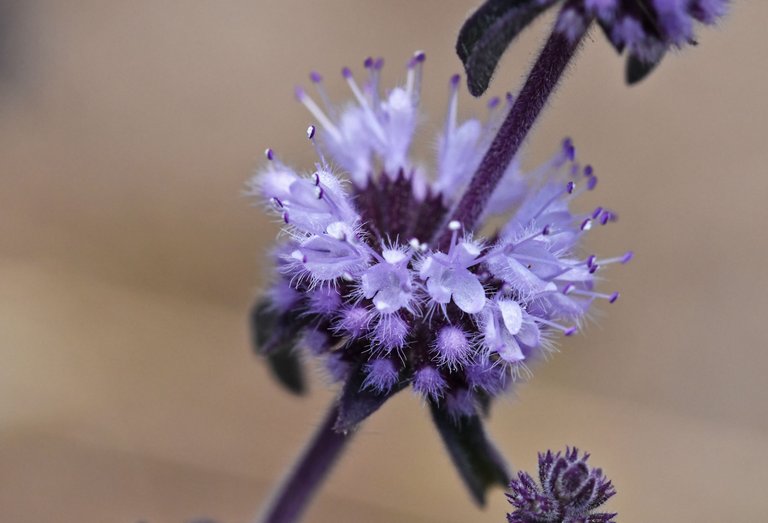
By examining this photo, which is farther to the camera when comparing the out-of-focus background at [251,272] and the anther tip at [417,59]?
the out-of-focus background at [251,272]

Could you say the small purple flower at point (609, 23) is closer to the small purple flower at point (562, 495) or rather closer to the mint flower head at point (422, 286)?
the mint flower head at point (422, 286)

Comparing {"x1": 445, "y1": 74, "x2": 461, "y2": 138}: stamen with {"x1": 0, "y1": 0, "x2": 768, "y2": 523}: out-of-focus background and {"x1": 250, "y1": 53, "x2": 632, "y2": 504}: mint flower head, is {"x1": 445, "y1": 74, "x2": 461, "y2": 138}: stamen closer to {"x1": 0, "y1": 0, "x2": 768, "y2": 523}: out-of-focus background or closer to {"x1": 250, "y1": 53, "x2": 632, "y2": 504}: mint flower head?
{"x1": 250, "y1": 53, "x2": 632, "y2": 504}: mint flower head

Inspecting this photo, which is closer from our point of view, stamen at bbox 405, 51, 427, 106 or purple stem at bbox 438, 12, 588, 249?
purple stem at bbox 438, 12, 588, 249

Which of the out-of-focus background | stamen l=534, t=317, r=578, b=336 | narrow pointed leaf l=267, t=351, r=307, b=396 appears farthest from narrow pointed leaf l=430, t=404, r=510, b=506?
the out-of-focus background

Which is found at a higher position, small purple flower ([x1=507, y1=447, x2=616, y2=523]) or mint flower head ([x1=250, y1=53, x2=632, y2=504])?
mint flower head ([x1=250, y1=53, x2=632, y2=504])

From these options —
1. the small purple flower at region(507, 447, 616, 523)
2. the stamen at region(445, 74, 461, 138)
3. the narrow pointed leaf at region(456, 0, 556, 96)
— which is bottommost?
the small purple flower at region(507, 447, 616, 523)

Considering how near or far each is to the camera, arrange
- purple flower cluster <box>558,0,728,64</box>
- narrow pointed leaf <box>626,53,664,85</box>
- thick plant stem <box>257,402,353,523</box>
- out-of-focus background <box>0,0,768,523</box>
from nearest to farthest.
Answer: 1. purple flower cluster <box>558,0,728,64</box>
2. narrow pointed leaf <box>626,53,664,85</box>
3. thick plant stem <box>257,402,353,523</box>
4. out-of-focus background <box>0,0,768,523</box>

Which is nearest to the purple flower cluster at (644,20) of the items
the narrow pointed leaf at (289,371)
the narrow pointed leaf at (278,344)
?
the narrow pointed leaf at (278,344)
